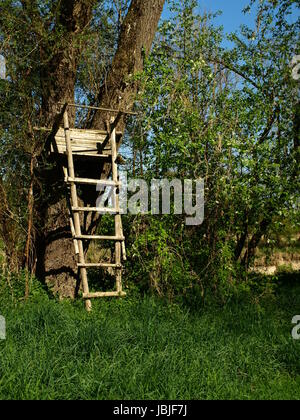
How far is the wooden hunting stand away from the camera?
7064mm

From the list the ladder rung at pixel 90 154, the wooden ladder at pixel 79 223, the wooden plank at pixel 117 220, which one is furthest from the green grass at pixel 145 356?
the ladder rung at pixel 90 154

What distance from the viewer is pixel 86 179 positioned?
7273 millimetres

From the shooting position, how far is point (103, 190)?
8312 millimetres

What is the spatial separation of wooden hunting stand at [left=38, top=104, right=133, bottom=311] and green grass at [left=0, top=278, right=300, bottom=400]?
74 cm

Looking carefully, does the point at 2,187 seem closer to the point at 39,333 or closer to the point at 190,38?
the point at 39,333

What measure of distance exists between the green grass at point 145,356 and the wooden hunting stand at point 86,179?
744 mm

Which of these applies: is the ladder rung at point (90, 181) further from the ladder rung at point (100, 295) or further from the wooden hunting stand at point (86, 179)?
the ladder rung at point (100, 295)

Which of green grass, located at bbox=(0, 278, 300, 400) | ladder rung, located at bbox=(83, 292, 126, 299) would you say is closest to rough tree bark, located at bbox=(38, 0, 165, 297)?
ladder rung, located at bbox=(83, 292, 126, 299)

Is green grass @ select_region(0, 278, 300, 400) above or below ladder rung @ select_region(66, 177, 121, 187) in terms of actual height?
below

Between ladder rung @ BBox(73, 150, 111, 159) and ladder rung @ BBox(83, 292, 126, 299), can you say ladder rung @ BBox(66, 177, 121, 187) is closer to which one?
ladder rung @ BBox(73, 150, 111, 159)

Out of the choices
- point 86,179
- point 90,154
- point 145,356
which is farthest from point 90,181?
point 145,356

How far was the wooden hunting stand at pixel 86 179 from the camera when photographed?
23.2 ft

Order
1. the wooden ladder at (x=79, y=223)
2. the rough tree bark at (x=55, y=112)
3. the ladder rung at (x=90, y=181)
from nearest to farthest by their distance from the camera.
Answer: the wooden ladder at (x=79, y=223)
the ladder rung at (x=90, y=181)
the rough tree bark at (x=55, y=112)

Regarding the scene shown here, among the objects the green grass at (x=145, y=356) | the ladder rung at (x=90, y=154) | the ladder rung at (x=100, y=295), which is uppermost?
the ladder rung at (x=90, y=154)
